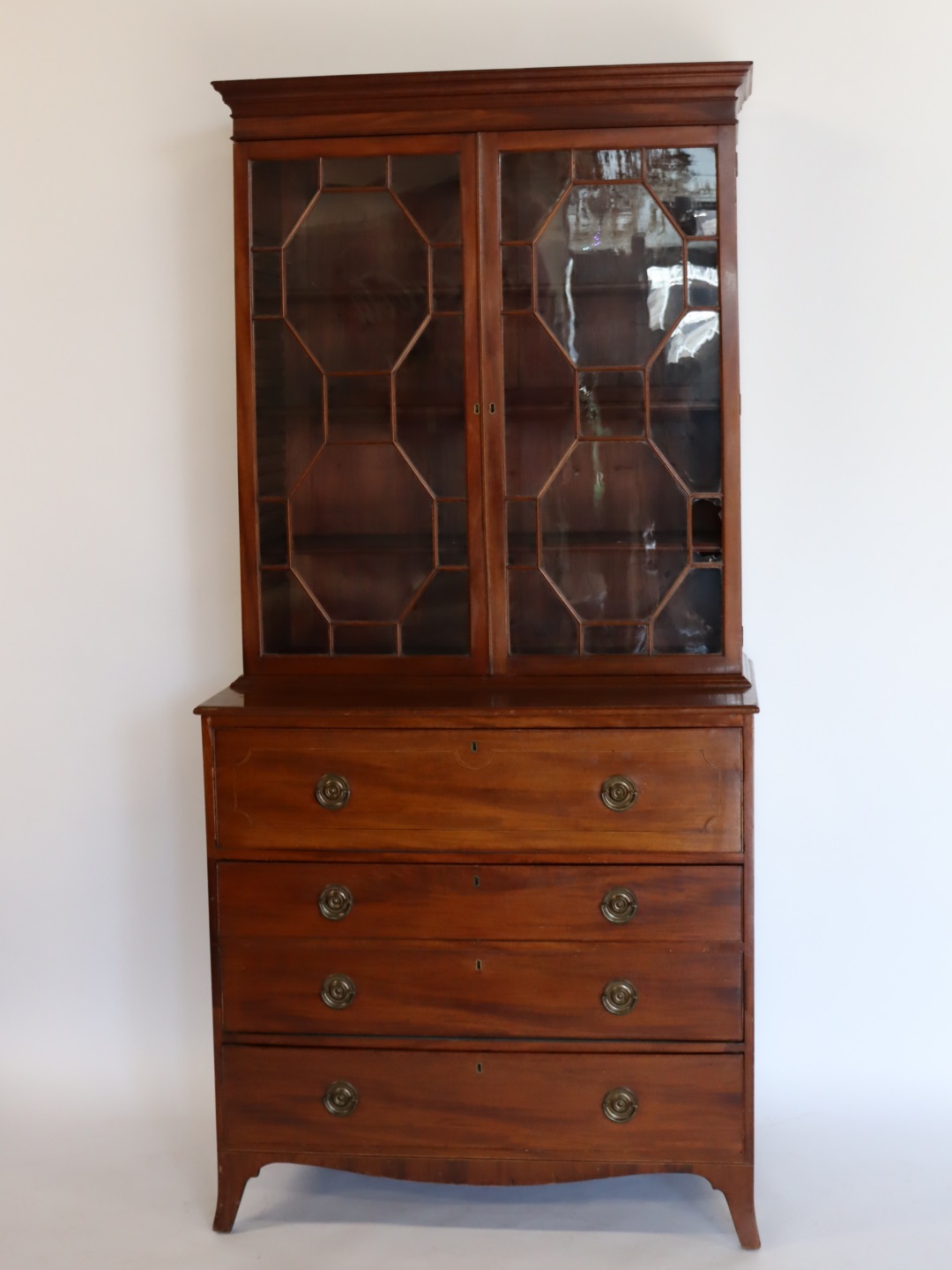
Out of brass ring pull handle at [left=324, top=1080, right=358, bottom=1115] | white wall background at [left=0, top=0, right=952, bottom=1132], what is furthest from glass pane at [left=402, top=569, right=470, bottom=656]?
brass ring pull handle at [left=324, top=1080, right=358, bottom=1115]

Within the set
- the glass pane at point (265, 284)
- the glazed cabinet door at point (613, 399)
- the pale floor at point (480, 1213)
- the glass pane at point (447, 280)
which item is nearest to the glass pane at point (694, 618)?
the glazed cabinet door at point (613, 399)

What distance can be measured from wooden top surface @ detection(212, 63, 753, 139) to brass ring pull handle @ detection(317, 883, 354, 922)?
137cm

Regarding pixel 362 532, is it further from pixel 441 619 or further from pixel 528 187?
pixel 528 187

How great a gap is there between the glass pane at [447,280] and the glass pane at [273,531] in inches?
19.1

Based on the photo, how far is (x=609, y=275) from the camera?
2.44m

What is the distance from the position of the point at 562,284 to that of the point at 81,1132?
6.59ft

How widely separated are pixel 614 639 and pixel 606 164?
0.86m

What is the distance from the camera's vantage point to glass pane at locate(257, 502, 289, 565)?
255 cm

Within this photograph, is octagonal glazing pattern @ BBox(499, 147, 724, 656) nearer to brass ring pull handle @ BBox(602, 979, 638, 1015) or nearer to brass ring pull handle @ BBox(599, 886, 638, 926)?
brass ring pull handle @ BBox(599, 886, 638, 926)

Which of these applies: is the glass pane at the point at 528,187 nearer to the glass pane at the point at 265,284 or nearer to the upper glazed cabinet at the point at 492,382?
the upper glazed cabinet at the point at 492,382

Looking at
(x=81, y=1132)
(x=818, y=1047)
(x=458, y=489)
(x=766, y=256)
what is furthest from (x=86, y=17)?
(x=818, y=1047)

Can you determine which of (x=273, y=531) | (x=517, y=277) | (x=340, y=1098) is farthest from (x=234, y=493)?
(x=340, y=1098)

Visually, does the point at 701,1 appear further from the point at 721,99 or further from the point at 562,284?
the point at 562,284

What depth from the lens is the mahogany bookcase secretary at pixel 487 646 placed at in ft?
7.64
